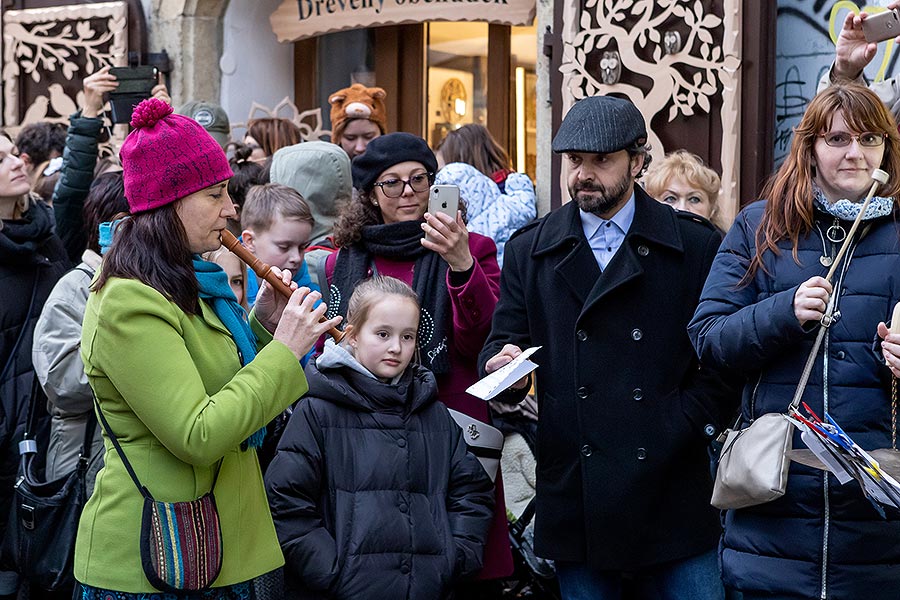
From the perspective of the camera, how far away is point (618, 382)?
3.47 m

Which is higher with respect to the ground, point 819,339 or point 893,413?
point 819,339

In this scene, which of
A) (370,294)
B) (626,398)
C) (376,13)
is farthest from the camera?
(376,13)

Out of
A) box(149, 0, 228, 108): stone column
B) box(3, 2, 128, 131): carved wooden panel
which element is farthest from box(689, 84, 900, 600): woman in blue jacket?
box(3, 2, 128, 131): carved wooden panel

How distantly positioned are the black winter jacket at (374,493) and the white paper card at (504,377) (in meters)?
0.39

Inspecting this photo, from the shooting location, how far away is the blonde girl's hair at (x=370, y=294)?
3.76 meters

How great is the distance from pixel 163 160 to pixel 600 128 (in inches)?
47.3

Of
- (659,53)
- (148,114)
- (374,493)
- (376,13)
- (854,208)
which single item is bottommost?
(374,493)

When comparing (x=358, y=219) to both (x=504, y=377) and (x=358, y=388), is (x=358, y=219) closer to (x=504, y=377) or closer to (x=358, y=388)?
(x=358, y=388)

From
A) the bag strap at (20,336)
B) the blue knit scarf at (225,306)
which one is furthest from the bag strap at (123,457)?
the bag strap at (20,336)

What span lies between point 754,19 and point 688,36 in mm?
321

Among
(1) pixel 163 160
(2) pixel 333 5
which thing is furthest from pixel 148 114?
(2) pixel 333 5

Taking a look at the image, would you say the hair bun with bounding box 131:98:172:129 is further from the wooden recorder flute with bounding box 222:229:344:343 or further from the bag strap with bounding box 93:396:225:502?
the bag strap with bounding box 93:396:225:502

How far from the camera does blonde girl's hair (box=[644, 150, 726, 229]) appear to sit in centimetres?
474

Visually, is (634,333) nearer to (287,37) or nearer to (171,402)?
(171,402)
